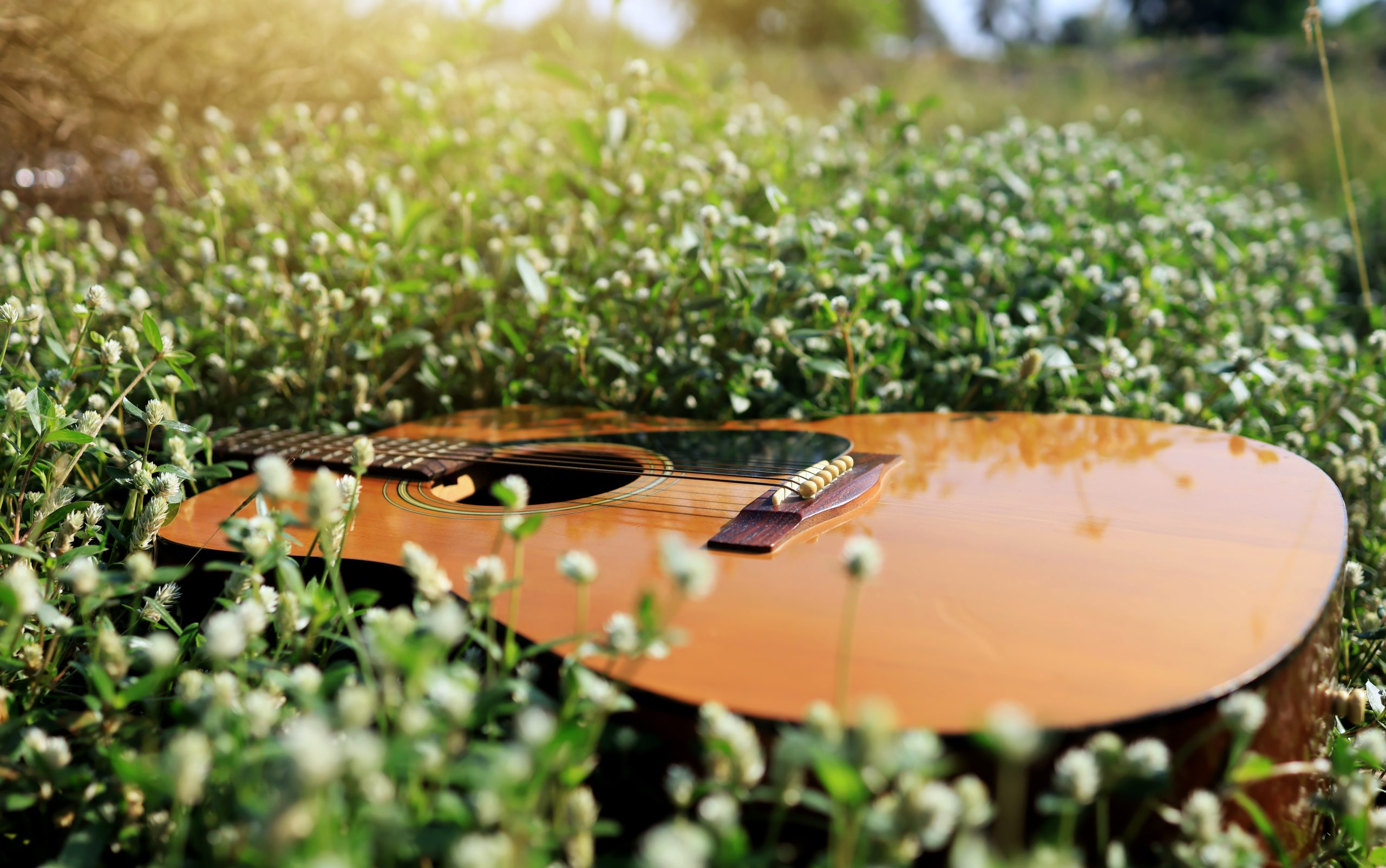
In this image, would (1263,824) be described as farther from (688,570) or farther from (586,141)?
(586,141)

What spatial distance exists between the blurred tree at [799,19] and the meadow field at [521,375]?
1850 centimetres

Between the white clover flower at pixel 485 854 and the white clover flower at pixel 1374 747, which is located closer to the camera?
the white clover flower at pixel 485 854

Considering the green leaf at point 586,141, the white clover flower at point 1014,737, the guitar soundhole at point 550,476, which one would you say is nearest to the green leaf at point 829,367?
the guitar soundhole at point 550,476

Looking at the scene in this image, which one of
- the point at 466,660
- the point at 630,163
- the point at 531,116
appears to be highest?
the point at 531,116

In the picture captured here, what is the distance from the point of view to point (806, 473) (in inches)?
54.4

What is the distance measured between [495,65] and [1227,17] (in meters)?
24.5

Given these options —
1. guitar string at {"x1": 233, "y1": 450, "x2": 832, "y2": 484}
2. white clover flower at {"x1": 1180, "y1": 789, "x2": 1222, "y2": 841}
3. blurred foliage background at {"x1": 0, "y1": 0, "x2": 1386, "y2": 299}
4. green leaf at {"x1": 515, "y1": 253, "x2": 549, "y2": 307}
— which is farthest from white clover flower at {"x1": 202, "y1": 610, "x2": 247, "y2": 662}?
blurred foliage background at {"x1": 0, "y1": 0, "x2": 1386, "y2": 299}

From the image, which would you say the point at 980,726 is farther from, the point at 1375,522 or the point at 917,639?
the point at 1375,522

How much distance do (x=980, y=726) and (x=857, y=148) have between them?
3188 millimetres

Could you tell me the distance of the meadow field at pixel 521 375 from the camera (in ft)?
2.19

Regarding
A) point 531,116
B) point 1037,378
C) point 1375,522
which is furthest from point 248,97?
point 1375,522

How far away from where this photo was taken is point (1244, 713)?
27.1 inches

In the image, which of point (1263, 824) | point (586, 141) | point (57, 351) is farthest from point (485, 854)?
point (586, 141)

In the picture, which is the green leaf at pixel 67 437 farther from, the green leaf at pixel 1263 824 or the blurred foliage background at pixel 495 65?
the blurred foliage background at pixel 495 65
